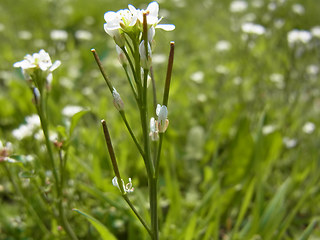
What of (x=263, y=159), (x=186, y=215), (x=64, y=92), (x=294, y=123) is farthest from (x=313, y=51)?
(x=64, y=92)

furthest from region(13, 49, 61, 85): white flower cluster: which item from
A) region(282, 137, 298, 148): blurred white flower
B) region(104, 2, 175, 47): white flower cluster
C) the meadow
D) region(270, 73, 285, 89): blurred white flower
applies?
region(270, 73, 285, 89): blurred white flower

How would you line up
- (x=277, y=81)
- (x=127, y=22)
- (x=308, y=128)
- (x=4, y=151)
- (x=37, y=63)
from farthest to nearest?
1. (x=277, y=81)
2. (x=308, y=128)
3. (x=4, y=151)
4. (x=37, y=63)
5. (x=127, y=22)

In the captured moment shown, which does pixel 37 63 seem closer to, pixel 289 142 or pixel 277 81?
pixel 289 142

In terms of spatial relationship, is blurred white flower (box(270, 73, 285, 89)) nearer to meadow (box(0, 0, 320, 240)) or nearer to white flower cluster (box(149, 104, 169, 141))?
meadow (box(0, 0, 320, 240))

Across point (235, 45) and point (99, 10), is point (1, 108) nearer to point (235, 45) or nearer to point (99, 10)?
point (235, 45)

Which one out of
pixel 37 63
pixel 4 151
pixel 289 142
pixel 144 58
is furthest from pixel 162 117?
pixel 289 142

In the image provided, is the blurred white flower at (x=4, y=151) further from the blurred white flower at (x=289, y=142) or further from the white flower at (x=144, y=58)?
the blurred white flower at (x=289, y=142)

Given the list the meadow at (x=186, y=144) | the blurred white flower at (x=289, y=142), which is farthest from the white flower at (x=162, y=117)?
the blurred white flower at (x=289, y=142)

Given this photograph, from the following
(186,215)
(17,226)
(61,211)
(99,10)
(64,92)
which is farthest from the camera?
(99,10)
